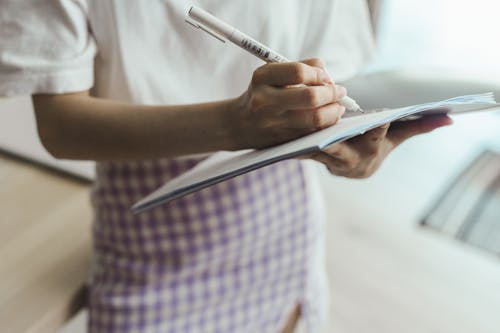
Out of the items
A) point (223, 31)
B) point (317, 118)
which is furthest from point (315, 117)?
point (223, 31)

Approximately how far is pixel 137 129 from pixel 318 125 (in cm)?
19

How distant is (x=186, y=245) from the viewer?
71 cm

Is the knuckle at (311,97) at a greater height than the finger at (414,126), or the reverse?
the knuckle at (311,97)

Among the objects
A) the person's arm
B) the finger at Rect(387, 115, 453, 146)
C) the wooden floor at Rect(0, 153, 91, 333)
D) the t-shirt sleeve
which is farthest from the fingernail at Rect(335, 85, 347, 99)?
the wooden floor at Rect(0, 153, 91, 333)

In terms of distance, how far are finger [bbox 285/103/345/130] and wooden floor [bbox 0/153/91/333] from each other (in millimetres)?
497

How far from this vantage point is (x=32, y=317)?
74 cm

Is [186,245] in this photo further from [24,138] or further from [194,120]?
[24,138]

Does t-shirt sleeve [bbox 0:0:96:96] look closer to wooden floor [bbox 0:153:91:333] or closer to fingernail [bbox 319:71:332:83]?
fingernail [bbox 319:71:332:83]

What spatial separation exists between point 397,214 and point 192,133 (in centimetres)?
112

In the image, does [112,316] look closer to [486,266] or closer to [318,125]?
[318,125]

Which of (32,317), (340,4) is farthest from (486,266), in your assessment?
(32,317)

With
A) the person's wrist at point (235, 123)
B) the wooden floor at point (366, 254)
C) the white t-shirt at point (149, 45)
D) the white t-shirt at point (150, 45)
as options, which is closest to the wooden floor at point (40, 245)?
the wooden floor at point (366, 254)

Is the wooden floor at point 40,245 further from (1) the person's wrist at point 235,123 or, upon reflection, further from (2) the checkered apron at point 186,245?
(1) the person's wrist at point 235,123

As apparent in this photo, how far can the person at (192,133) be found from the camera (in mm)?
498
